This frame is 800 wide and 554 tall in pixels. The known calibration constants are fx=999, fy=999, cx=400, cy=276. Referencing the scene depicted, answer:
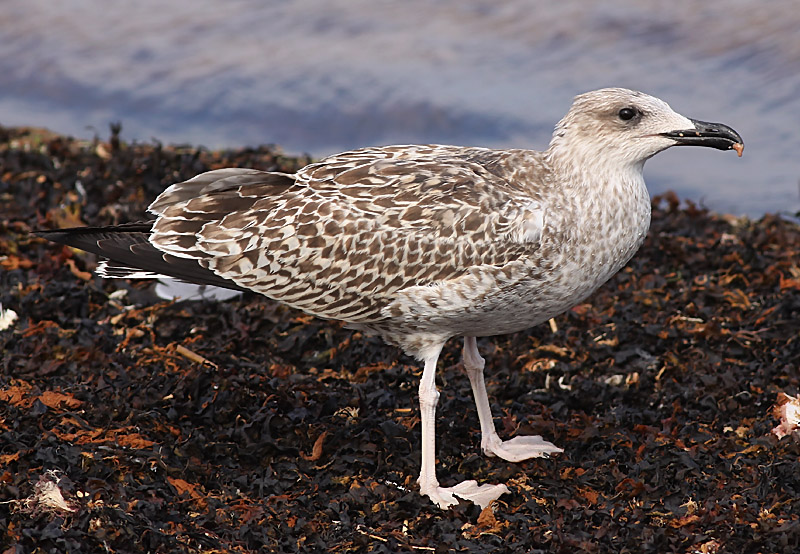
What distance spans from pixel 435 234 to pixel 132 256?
5.80 ft

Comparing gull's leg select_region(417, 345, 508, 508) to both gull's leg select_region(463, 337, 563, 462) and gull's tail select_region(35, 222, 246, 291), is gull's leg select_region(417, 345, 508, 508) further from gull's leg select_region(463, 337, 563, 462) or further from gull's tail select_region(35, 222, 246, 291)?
gull's tail select_region(35, 222, 246, 291)

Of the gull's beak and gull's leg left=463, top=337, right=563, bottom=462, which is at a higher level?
the gull's beak

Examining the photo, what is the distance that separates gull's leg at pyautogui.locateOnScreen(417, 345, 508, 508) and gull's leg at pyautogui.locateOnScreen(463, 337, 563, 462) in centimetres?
42

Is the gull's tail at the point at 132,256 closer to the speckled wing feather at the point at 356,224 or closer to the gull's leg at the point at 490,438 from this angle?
the speckled wing feather at the point at 356,224

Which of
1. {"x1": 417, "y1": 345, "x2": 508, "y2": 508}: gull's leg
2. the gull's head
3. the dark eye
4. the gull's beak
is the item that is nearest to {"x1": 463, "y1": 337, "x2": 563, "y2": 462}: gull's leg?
{"x1": 417, "y1": 345, "x2": 508, "y2": 508}: gull's leg

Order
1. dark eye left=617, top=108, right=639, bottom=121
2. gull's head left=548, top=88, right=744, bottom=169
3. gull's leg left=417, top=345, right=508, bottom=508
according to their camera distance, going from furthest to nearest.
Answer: dark eye left=617, top=108, right=639, bottom=121 → gull's head left=548, top=88, right=744, bottom=169 → gull's leg left=417, top=345, right=508, bottom=508

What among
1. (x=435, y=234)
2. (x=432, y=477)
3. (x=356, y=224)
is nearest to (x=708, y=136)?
(x=435, y=234)

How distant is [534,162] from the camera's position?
564cm

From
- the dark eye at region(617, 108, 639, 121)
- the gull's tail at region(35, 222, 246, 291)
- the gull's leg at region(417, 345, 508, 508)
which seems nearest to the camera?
the gull's leg at region(417, 345, 508, 508)

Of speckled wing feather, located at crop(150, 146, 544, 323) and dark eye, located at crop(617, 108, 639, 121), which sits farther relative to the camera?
dark eye, located at crop(617, 108, 639, 121)

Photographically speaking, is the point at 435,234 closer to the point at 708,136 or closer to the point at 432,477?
the point at 432,477

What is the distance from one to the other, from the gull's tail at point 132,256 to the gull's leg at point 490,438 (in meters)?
1.45

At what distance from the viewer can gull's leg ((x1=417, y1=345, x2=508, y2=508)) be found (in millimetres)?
5258

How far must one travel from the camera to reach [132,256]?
573 cm
